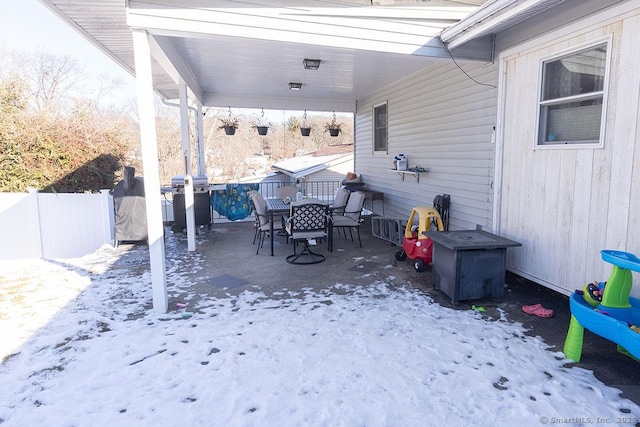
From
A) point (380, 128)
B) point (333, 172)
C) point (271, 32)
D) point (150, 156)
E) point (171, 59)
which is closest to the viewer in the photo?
point (150, 156)

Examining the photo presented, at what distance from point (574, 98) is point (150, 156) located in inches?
151

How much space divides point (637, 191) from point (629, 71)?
0.91 metres

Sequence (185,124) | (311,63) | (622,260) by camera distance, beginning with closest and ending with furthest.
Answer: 1. (622,260)
2. (311,63)
3. (185,124)

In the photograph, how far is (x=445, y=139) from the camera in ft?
18.0

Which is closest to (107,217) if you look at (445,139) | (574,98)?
(445,139)

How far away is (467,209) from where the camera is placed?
509 centimetres

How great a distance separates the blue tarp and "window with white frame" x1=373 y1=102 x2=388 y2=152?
2864 mm

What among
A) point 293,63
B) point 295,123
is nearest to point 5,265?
point 293,63

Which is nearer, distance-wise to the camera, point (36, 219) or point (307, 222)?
point (307, 222)

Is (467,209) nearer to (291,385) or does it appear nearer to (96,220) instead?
(291,385)

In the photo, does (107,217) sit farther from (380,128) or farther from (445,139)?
(445,139)

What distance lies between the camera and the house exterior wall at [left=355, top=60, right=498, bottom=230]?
4672 mm

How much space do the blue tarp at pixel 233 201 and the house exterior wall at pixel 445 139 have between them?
309cm


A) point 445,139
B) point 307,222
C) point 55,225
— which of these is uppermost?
point 445,139
